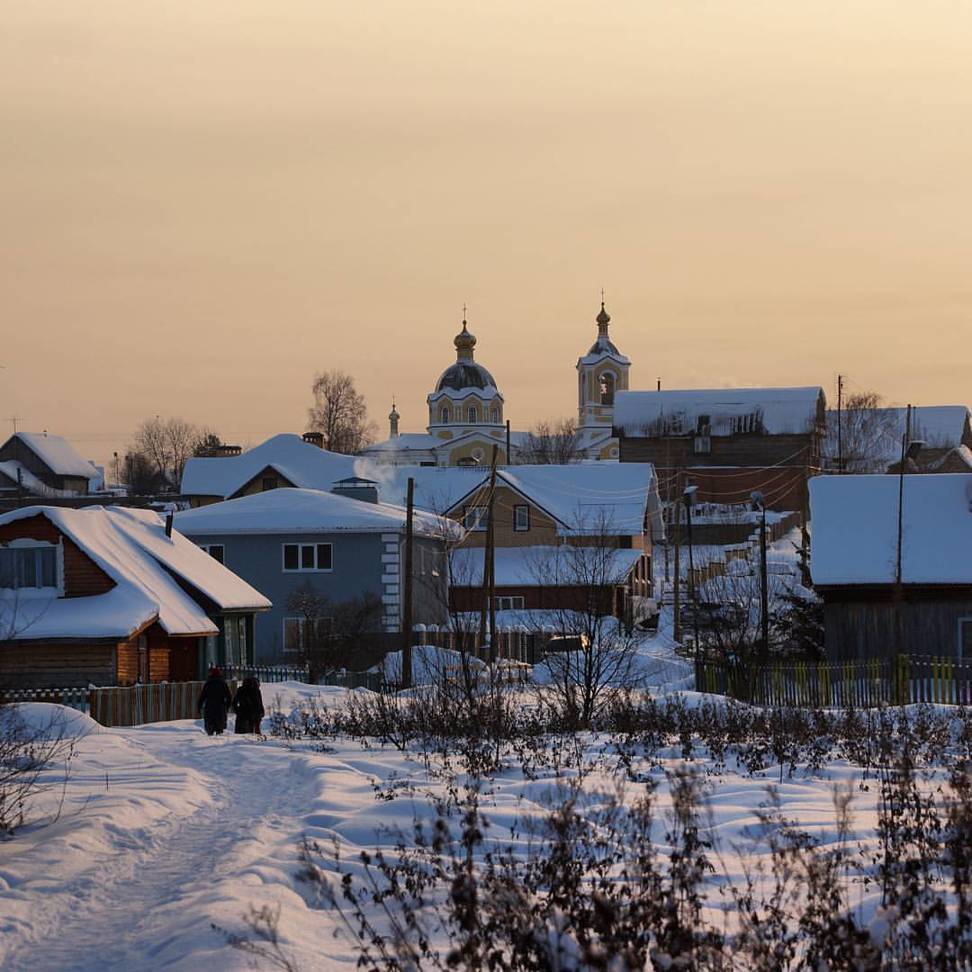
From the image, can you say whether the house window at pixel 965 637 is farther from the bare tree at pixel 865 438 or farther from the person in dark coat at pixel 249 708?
the bare tree at pixel 865 438

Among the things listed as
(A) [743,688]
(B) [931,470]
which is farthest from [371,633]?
(B) [931,470]

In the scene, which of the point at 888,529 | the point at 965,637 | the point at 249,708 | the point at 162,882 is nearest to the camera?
the point at 162,882

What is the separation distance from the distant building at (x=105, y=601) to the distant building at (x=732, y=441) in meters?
46.6

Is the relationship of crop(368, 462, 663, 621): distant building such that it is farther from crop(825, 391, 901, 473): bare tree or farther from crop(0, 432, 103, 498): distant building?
crop(0, 432, 103, 498): distant building

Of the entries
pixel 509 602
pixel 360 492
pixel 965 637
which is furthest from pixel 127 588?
pixel 360 492

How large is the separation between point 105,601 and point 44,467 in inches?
3282

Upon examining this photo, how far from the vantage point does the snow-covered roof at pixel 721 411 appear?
272 feet

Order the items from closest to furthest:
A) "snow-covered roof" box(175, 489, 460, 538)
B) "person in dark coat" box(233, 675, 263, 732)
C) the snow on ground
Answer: the snow on ground, "person in dark coat" box(233, 675, 263, 732), "snow-covered roof" box(175, 489, 460, 538)

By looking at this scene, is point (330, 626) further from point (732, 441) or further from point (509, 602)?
point (732, 441)

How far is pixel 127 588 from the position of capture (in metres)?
34.4

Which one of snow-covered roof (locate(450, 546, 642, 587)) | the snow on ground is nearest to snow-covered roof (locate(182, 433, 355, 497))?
snow-covered roof (locate(450, 546, 642, 587))

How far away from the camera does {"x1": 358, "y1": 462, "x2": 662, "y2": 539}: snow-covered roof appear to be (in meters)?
62.7

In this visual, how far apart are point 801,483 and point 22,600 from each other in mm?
56367

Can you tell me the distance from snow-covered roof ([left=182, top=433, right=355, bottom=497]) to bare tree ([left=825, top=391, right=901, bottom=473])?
29867mm
